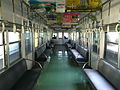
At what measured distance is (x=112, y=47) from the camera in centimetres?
417

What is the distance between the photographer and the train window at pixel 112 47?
3853mm

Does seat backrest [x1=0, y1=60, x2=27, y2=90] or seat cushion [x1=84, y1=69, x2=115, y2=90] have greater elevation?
seat backrest [x1=0, y1=60, x2=27, y2=90]

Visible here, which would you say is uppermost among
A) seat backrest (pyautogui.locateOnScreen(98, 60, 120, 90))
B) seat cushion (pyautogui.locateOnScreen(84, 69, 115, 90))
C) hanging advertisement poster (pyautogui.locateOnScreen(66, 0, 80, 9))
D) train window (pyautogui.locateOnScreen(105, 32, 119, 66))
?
hanging advertisement poster (pyautogui.locateOnScreen(66, 0, 80, 9))

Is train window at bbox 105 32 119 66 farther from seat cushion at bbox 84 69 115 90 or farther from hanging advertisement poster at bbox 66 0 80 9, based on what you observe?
hanging advertisement poster at bbox 66 0 80 9

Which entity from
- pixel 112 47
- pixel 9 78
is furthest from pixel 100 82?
pixel 9 78

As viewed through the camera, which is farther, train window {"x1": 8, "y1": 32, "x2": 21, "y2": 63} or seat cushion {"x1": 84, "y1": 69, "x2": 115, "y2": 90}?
→ train window {"x1": 8, "y1": 32, "x2": 21, "y2": 63}

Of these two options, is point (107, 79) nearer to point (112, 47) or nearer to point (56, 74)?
point (112, 47)

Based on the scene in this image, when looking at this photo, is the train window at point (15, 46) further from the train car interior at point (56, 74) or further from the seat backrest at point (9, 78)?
the seat backrest at point (9, 78)

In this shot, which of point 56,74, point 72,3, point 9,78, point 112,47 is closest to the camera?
point 9,78

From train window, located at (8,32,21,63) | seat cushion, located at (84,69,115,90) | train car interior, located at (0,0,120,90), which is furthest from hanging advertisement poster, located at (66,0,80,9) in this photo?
seat cushion, located at (84,69,115,90)

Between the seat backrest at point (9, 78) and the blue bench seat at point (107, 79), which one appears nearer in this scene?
the seat backrest at point (9, 78)

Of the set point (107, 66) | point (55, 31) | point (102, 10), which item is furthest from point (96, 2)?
point (55, 31)

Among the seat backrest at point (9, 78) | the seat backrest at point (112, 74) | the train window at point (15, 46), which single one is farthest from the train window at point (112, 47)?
the train window at point (15, 46)

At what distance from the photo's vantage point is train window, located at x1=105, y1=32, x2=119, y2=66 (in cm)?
385
